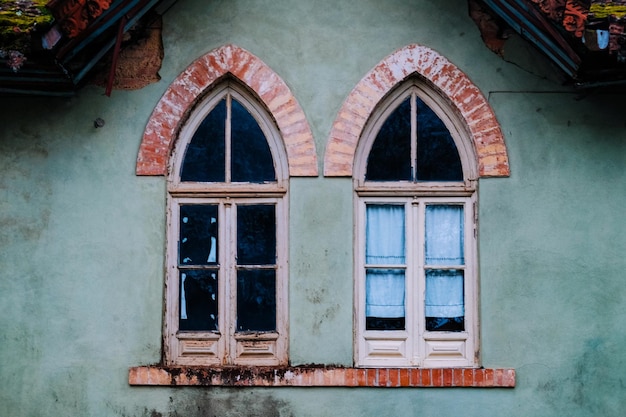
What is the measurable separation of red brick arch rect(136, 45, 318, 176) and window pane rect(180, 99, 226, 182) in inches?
8.2

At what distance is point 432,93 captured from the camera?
25.1 ft

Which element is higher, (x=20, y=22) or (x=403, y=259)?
(x=20, y=22)

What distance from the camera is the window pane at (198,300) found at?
7547mm

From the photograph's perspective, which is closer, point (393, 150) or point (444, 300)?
point (444, 300)

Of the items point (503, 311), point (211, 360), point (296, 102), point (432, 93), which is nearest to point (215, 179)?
point (296, 102)

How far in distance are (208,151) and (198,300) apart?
1.27 metres

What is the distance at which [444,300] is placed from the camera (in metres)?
7.55

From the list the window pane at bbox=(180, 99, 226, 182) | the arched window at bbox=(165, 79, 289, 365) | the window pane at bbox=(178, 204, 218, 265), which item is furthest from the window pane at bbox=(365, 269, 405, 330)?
the window pane at bbox=(180, 99, 226, 182)

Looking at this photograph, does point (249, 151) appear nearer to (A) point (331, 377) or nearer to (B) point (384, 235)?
(B) point (384, 235)

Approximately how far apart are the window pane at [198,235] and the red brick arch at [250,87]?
43 centimetres

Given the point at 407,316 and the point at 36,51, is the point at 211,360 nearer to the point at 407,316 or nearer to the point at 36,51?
the point at 407,316

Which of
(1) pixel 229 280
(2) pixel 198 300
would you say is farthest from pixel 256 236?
(2) pixel 198 300

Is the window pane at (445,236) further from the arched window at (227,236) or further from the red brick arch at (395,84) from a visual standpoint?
the arched window at (227,236)

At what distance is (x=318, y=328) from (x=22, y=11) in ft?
11.2
